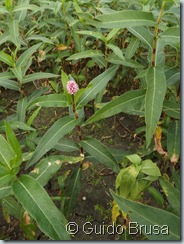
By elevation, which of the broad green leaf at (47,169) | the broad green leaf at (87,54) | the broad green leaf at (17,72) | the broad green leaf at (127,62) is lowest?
the broad green leaf at (47,169)

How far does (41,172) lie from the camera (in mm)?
1485

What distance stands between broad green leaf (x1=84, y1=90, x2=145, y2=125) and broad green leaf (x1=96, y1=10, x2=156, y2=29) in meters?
0.35

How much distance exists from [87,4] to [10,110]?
1269mm

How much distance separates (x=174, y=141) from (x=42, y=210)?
860 mm

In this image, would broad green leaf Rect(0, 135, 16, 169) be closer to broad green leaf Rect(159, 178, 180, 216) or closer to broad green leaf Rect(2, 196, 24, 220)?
broad green leaf Rect(2, 196, 24, 220)

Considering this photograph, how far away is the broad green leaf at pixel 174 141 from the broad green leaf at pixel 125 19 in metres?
0.65

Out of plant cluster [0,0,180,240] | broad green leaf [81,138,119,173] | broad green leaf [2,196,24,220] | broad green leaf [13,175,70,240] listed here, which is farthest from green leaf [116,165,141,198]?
broad green leaf [2,196,24,220]

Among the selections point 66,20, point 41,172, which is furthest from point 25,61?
point 41,172

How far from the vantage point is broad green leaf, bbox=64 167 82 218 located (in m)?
1.73

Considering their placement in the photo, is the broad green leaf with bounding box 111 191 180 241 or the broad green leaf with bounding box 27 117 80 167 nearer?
the broad green leaf with bounding box 111 191 180 241

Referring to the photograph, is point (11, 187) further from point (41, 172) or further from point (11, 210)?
point (11, 210)

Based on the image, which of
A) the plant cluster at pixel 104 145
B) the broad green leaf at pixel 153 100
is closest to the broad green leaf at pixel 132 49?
the plant cluster at pixel 104 145

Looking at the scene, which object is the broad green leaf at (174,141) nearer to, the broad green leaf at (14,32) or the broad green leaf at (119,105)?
the broad green leaf at (119,105)

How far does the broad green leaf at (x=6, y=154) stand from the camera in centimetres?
131
